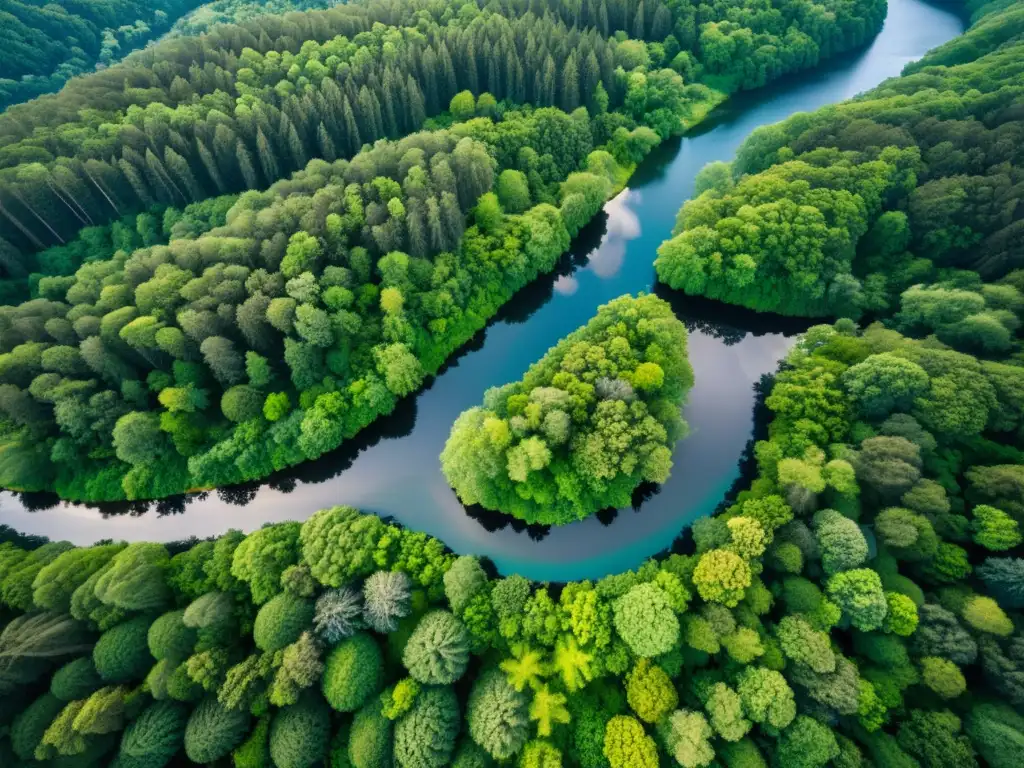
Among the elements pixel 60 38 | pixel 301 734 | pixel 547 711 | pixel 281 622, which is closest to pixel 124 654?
pixel 281 622

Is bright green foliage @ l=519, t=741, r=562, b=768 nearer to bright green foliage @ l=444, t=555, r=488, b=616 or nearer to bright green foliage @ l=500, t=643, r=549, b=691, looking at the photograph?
bright green foliage @ l=500, t=643, r=549, b=691

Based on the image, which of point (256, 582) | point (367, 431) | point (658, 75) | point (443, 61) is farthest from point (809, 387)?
point (443, 61)

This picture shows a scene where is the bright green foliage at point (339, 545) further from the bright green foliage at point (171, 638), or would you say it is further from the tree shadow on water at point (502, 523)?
the tree shadow on water at point (502, 523)

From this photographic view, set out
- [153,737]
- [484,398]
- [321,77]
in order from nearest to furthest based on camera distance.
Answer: [153,737]
[484,398]
[321,77]

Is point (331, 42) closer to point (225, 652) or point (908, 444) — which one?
point (225, 652)

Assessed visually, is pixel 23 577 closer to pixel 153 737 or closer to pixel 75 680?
pixel 75 680

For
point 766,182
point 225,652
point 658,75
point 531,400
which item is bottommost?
point 225,652

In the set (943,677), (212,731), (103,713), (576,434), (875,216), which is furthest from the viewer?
(875,216)
